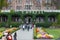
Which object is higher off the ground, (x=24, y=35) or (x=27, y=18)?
(x=24, y=35)

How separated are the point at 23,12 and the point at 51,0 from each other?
49.0ft

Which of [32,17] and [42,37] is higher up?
[42,37]

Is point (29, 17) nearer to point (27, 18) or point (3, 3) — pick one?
point (27, 18)

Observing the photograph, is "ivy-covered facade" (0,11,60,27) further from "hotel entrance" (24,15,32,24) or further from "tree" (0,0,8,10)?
"tree" (0,0,8,10)

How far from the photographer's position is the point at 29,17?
6956 cm

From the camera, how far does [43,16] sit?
68.2m

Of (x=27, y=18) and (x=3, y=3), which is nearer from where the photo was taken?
(x=27, y=18)

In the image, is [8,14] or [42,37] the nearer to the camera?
[42,37]

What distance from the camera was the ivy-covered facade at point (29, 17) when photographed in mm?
66250

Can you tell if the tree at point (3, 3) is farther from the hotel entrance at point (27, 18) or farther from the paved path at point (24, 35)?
the paved path at point (24, 35)

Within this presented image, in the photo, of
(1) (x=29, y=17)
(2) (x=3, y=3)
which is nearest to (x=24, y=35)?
(1) (x=29, y=17)

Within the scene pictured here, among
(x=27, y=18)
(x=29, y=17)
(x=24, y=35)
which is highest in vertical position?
(x=24, y=35)

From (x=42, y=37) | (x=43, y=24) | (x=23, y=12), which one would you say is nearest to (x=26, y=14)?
(x=23, y=12)

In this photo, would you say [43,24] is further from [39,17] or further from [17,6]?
[17,6]
